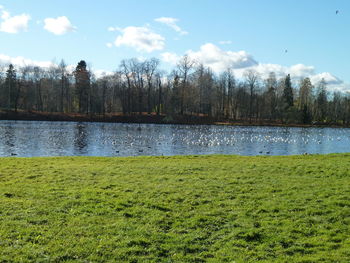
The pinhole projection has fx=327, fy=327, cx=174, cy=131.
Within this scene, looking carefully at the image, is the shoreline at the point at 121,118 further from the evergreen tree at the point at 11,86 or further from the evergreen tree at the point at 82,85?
the evergreen tree at the point at 11,86

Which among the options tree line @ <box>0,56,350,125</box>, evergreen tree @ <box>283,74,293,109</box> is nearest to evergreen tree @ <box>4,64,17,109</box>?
tree line @ <box>0,56,350,125</box>

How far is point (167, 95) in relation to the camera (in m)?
96.1

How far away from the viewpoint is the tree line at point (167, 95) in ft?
297

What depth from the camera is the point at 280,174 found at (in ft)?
44.9

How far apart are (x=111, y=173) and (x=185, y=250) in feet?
26.4

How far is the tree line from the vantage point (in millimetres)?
90562

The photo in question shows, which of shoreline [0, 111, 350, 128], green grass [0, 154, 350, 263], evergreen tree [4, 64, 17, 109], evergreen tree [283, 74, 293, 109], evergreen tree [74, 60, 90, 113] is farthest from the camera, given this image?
evergreen tree [283, 74, 293, 109]

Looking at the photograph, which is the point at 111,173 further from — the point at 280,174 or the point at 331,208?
the point at 331,208

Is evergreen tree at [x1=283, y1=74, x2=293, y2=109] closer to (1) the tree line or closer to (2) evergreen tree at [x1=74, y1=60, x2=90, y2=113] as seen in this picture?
(1) the tree line

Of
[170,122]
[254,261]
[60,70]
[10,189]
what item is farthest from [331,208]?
[60,70]

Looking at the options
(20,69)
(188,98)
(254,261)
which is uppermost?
(20,69)

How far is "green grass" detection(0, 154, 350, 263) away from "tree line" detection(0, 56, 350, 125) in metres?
72.3

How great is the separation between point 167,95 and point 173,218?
89.0 meters

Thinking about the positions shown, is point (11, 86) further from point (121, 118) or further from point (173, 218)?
point (173, 218)
